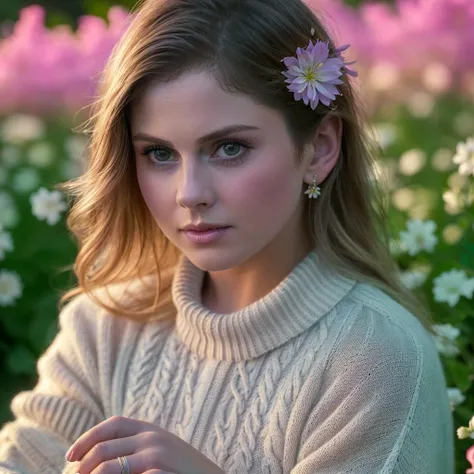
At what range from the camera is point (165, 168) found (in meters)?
2.55

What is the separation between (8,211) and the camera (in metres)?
4.47

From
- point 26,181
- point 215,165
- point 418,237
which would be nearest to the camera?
point 215,165

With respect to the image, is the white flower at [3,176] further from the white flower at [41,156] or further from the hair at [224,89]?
the hair at [224,89]

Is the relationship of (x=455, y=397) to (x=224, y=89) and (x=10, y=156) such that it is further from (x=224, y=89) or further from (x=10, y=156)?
(x=10, y=156)

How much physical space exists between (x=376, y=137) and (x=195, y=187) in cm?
149

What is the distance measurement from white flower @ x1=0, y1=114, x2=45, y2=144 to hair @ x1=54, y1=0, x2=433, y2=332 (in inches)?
110

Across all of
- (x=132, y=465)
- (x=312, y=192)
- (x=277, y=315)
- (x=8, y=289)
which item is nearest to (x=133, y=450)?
(x=132, y=465)

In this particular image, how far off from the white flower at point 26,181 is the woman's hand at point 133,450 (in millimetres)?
2769

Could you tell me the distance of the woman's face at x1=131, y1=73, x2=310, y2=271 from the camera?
244 cm

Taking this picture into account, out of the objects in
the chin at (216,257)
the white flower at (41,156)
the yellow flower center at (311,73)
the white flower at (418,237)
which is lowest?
the chin at (216,257)

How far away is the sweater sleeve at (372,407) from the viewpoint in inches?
97.5

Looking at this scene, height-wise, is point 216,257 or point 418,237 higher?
point 418,237

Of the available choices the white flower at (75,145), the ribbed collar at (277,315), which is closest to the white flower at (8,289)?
the white flower at (75,145)

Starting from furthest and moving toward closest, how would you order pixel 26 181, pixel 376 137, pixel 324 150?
pixel 26 181 < pixel 376 137 < pixel 324 150
